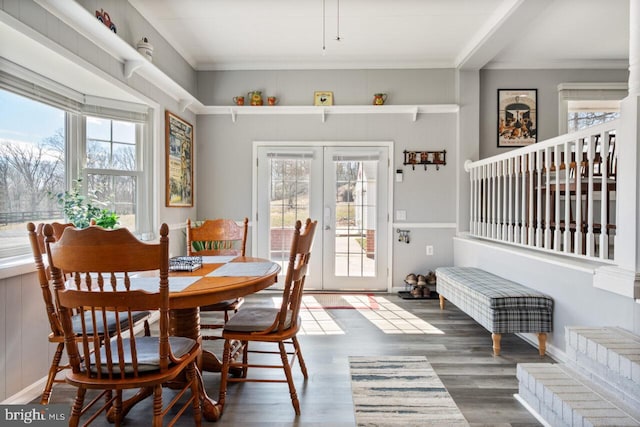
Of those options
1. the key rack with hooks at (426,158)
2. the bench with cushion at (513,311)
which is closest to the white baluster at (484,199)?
the key rack with hooks at (426,158)

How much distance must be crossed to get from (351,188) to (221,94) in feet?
6.79


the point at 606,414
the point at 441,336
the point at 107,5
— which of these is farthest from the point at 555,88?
the point at 107,5

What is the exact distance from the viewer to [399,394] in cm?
217

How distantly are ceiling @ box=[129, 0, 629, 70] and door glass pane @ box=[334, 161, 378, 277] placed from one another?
1.33 m

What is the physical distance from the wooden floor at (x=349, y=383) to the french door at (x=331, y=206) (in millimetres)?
1108

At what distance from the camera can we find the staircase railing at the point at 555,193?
2.33 m

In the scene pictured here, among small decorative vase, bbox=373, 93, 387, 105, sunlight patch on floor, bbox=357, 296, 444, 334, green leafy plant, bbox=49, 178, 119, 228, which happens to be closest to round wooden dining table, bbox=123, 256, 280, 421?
green leafy plant, bbox=49, 178, 119, 228

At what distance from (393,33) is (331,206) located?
2.08m

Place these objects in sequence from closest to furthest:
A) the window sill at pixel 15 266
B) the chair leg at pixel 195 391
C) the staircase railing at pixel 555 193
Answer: the chair leg at pixel 195 391, the window sill at pixel 15 266, the staircase railing at pixel 555 193

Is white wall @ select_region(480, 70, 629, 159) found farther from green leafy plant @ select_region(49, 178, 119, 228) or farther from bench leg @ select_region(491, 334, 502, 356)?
green leafy plant @ select_region(49, 178, 119, 228)

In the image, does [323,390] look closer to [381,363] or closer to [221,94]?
[381,363]

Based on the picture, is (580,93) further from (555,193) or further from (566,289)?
(566,289)

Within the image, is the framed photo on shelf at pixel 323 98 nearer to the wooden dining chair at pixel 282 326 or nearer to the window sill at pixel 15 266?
the wooden dining chair at pixel 282 326

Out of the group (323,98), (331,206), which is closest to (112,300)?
(331,206)
